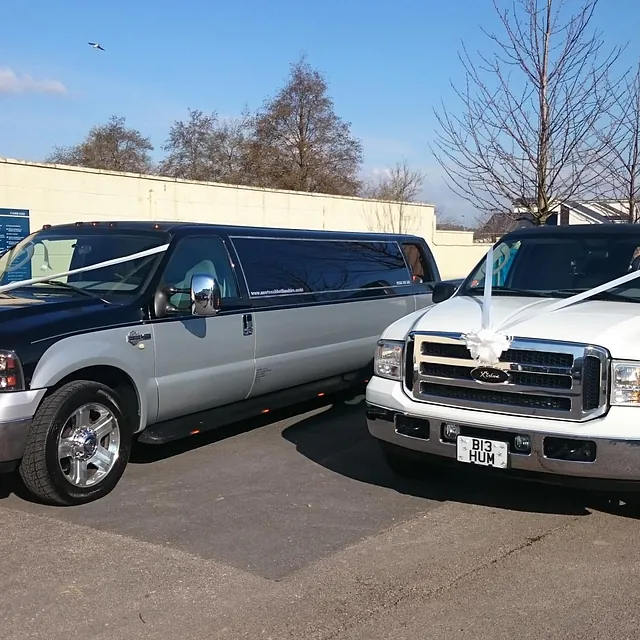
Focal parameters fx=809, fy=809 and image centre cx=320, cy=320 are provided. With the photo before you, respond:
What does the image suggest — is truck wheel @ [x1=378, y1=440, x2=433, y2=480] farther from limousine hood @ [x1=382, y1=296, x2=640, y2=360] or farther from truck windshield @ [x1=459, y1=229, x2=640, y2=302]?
truck windshield @ [x1=459, y1=229, x2=640, y2=302]

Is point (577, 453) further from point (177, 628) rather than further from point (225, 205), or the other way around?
point (225, 205)

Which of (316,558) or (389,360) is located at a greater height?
(389,360)

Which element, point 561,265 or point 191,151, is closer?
point 561,265

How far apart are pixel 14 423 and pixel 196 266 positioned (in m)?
2.15

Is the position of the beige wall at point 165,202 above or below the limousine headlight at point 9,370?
above

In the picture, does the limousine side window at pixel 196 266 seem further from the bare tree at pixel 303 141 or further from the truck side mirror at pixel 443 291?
the bare tree at pixel 303 141

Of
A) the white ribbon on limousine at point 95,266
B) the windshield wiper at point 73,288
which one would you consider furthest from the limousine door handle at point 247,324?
the windshield wiper at point 73,288

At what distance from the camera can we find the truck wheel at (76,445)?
5.16 m

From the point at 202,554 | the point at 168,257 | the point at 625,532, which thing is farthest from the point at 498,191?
the point at 202,554

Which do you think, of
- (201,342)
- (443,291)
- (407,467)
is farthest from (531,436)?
(201,342)

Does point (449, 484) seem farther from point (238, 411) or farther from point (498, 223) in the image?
point (498, 223)

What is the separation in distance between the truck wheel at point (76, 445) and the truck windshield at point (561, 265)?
285cm

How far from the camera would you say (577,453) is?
456cm

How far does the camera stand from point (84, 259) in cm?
667
